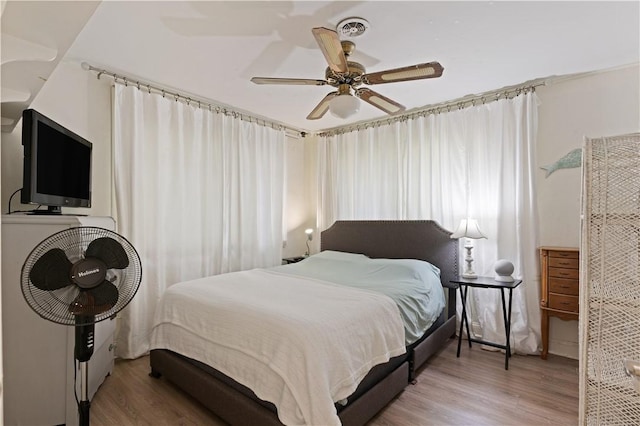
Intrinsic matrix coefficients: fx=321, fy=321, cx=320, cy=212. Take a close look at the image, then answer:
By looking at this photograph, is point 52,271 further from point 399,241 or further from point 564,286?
point 564,286

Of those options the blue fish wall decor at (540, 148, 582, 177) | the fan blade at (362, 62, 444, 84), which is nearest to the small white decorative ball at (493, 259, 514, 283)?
the blue fish wall decor at (540, 148, 582, 177)

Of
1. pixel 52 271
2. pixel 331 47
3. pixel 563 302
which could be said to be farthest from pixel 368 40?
pixel 563 302

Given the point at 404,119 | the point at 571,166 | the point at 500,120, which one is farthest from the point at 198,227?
the point at 571,166

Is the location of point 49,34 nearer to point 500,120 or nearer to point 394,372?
point 394,372

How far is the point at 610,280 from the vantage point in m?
1.25

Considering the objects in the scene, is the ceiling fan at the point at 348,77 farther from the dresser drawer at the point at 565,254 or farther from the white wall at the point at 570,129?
the dresser drawer at the point at 565,254

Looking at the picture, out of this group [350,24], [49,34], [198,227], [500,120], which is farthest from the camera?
[198,227]

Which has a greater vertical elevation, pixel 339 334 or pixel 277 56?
pixel 277 56

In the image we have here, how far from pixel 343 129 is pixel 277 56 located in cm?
210

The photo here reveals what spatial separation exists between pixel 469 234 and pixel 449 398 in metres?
1.51

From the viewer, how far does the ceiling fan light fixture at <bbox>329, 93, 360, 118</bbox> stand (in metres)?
2.25

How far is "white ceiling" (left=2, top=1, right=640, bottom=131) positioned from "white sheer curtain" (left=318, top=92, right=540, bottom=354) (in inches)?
18.2

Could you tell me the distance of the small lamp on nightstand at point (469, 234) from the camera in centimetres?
316

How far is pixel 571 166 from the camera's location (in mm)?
3016
